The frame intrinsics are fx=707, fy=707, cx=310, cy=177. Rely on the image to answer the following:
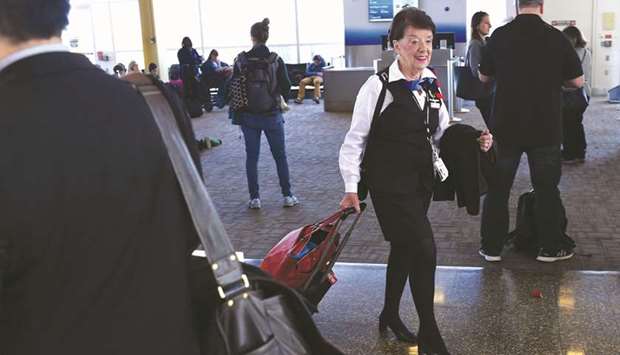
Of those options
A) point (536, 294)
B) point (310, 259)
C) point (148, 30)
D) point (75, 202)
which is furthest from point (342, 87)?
point (75, 202)

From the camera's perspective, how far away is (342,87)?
14.4m

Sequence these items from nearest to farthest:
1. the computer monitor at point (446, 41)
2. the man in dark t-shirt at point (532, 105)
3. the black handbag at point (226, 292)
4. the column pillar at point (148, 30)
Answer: the black handbag at point (226, 292) → the man in dark t-shirt at point (532, 105) → the computer monitor at point (446, 41) → the column pillar at point (148, 30)

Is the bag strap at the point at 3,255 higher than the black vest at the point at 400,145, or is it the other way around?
the bag strap at the point at 3,255

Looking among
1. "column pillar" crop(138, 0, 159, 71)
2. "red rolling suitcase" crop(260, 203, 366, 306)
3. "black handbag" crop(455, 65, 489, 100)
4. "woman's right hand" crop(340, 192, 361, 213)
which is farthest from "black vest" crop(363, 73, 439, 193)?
"column pillar" crop(138, 0, 159, 71)

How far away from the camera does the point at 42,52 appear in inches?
47.1

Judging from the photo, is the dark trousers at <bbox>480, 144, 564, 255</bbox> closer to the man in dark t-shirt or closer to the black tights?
the man in dark t-shirt

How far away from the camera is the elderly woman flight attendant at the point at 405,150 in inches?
118

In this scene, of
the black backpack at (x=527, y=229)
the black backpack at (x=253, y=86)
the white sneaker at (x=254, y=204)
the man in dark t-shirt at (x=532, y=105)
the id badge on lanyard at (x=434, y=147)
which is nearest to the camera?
the id badge on lanyard at (x=434, y=147)

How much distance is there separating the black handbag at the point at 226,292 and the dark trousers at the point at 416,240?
1.69m

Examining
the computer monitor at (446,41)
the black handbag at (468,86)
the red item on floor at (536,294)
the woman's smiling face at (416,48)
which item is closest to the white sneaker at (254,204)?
the black handbag at (468,86)

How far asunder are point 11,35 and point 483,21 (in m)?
6.62

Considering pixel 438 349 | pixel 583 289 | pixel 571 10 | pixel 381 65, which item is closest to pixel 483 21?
pixel 583 289

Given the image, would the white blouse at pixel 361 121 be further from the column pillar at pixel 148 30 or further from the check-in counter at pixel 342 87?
the column pillar at pixel 148 30

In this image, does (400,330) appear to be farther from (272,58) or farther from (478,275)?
(272,58)
